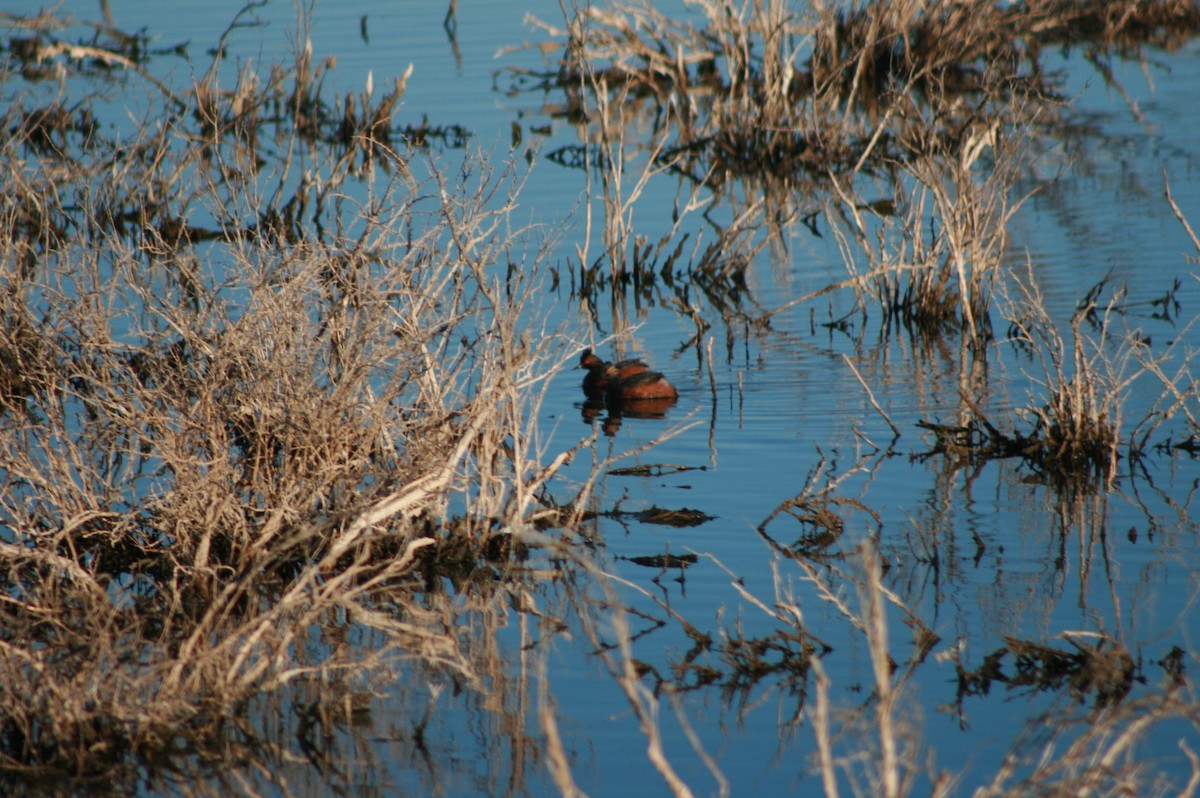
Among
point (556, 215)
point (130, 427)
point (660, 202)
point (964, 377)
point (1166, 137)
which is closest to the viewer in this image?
point (130, 427)

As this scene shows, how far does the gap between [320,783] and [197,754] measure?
0.43 metres

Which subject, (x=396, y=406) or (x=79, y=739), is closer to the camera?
(x=79, y=739)

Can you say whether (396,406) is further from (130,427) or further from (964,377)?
(964,377)

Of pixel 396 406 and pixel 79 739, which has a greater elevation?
pixel 396 406

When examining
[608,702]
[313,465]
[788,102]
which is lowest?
[608,702]

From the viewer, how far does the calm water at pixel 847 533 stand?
4989mm

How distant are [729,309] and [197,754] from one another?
8.04 metres

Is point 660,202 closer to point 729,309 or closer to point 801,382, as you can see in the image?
point 729,309

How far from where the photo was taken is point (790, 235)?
1492 centimetres

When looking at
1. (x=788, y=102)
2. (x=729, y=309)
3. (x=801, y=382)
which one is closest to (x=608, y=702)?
(x=801, y=382)

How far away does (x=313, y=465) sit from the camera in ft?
22.0

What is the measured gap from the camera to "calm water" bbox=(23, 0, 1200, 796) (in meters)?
4.99

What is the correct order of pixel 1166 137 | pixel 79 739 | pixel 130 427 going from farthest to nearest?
pixel 1166 137 → pixel 130 427 → pixel 79 739

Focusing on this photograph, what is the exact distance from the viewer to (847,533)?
23.5ft
